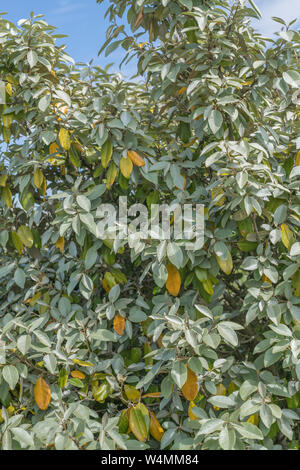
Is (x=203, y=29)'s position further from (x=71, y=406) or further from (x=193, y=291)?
(x=71, y=406)

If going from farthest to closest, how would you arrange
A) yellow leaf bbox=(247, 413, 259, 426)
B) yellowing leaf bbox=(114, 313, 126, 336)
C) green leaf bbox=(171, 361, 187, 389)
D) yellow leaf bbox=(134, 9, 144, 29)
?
yellow leaf bbox=(134, 9, 144, 29) < yellowing leaf bbox=(114, 313, 126, 336) < yellow leaf bbox=(247, 413, 259, 426) < green leaf bbox=(171, 361, 187, 389)

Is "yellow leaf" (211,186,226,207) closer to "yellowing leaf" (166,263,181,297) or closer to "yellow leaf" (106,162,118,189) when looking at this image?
"yellowing leaf" (166,263,181,297)

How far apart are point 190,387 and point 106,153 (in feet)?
3.45

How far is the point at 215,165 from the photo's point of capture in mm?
2004

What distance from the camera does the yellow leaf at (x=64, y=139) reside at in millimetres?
2060

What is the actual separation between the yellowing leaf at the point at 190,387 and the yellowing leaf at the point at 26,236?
3.34ft

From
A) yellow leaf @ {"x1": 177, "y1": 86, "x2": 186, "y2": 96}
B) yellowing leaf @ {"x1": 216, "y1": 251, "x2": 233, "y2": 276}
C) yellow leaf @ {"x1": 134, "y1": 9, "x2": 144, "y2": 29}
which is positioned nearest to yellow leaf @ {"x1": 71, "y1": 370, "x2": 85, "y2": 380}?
yellowing leaf @ {"x1": 216, "y1": 251, "x2": 233, "y2": 276}

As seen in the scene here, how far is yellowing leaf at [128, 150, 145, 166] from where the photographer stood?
6.61 ft

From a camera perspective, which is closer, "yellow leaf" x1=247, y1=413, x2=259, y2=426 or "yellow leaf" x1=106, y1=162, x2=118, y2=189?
"yellow leaf" x1=247, y1=413, x2=259, y2=426

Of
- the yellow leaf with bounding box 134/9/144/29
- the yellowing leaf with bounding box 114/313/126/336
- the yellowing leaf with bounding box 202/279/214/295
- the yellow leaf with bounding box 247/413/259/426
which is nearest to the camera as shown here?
the yellow leaf with bounding box 247/413/259/426

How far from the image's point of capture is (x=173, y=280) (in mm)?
1881

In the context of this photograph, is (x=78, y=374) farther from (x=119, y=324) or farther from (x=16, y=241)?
(x=16, y=241)

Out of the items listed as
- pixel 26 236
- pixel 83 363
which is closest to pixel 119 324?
pixel 83 363
